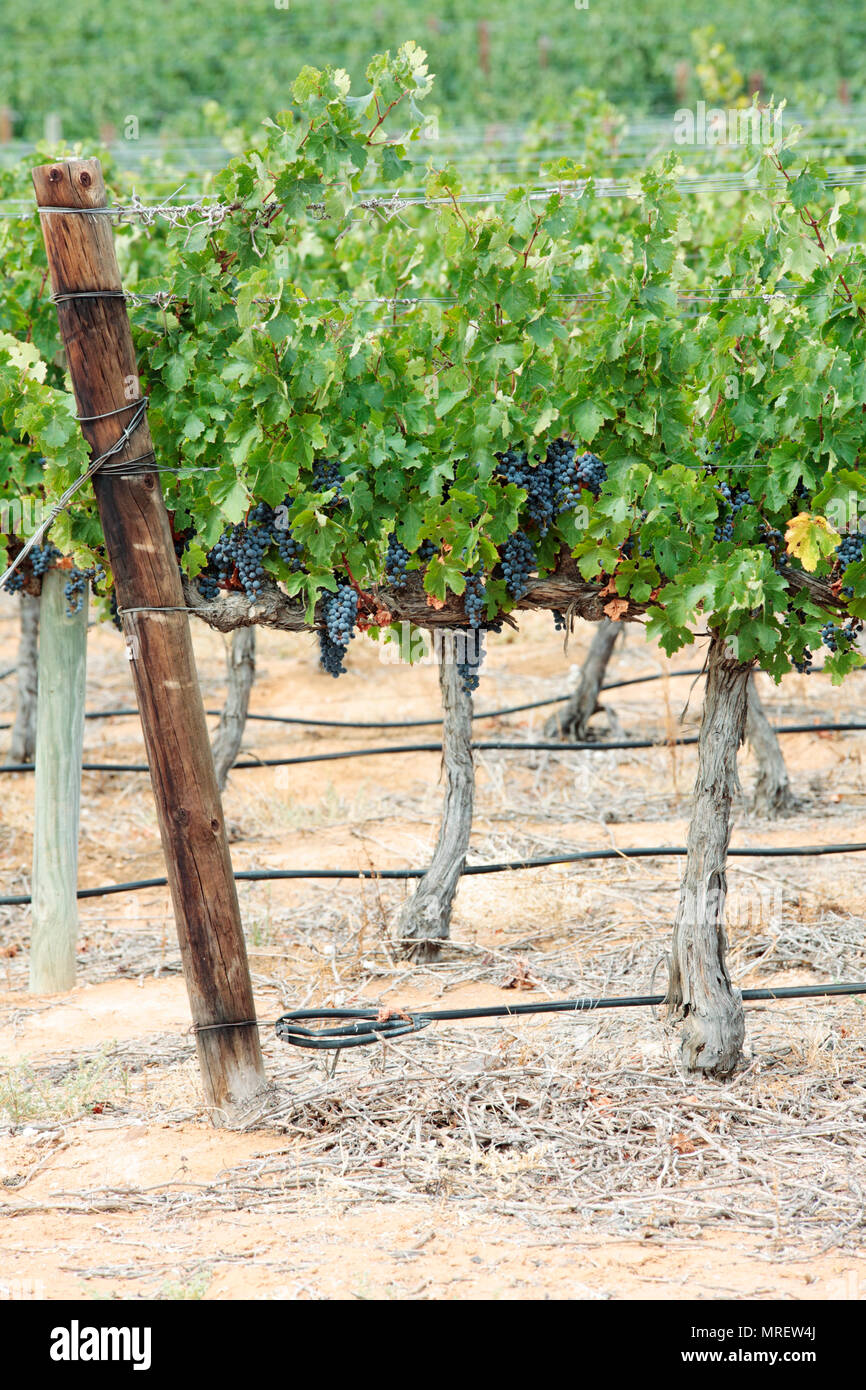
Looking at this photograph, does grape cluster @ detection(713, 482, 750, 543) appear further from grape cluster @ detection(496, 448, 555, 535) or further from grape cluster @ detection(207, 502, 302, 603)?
grape cluster @ detection(207, 502, 302, 603)

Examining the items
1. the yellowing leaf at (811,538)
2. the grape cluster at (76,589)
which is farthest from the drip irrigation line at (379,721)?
the yellowing leaf at (811,538)

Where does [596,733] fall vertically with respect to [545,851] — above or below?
above

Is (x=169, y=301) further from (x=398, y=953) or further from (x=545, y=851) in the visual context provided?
(x=545, y=851)

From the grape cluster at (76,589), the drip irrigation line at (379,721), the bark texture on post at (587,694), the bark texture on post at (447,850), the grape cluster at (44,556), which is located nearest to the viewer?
the grape cluster at (76,589)

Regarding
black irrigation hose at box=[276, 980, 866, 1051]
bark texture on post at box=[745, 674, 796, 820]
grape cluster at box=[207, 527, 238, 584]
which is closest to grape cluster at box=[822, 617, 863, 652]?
black irrigation hose at box=[276, 980, 866, 1051]

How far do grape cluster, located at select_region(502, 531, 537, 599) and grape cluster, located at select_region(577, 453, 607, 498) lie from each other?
0.25 metres

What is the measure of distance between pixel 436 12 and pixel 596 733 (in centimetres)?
1613

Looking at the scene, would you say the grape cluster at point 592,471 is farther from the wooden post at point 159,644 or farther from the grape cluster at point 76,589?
the grape cluster at point 76,589

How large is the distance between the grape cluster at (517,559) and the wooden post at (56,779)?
225 cm

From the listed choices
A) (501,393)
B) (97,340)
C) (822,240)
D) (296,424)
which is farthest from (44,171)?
(822,240)

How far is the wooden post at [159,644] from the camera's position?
380cm

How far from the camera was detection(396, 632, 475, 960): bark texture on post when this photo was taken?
574 cm

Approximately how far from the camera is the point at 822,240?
3.91 m
